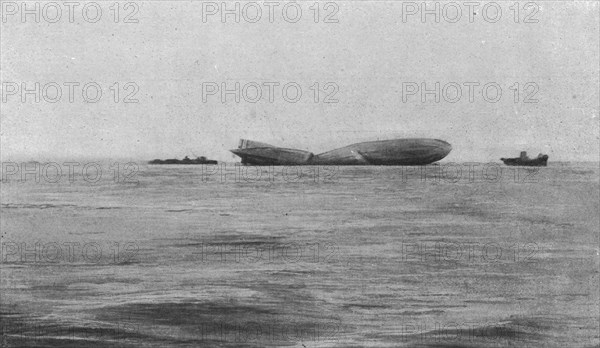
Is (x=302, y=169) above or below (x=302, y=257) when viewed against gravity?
above

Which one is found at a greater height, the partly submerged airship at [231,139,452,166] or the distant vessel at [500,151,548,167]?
the partly submerged airship at [231,139,452,166]

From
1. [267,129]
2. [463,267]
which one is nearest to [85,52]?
[267,129]

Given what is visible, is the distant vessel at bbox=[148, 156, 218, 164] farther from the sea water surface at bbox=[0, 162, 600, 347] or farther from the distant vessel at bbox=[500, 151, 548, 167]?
the distant vessel at bbox=[500, 151, 548, 167]

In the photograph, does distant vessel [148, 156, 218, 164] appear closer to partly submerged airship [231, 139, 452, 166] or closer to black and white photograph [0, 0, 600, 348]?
black and white photograph [0, 0, 600, 348]

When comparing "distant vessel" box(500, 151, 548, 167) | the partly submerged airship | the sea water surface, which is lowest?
the sea water surface

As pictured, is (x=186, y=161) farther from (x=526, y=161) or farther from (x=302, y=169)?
(x=526, y=161)

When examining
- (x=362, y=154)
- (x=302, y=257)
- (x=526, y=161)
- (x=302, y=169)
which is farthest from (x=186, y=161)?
(x=526, y=161)

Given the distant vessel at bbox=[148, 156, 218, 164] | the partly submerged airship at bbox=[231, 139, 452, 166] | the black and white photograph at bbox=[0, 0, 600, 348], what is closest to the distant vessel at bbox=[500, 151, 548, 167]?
the black and white photograph at bbox=[0, 0, 600, 348]
